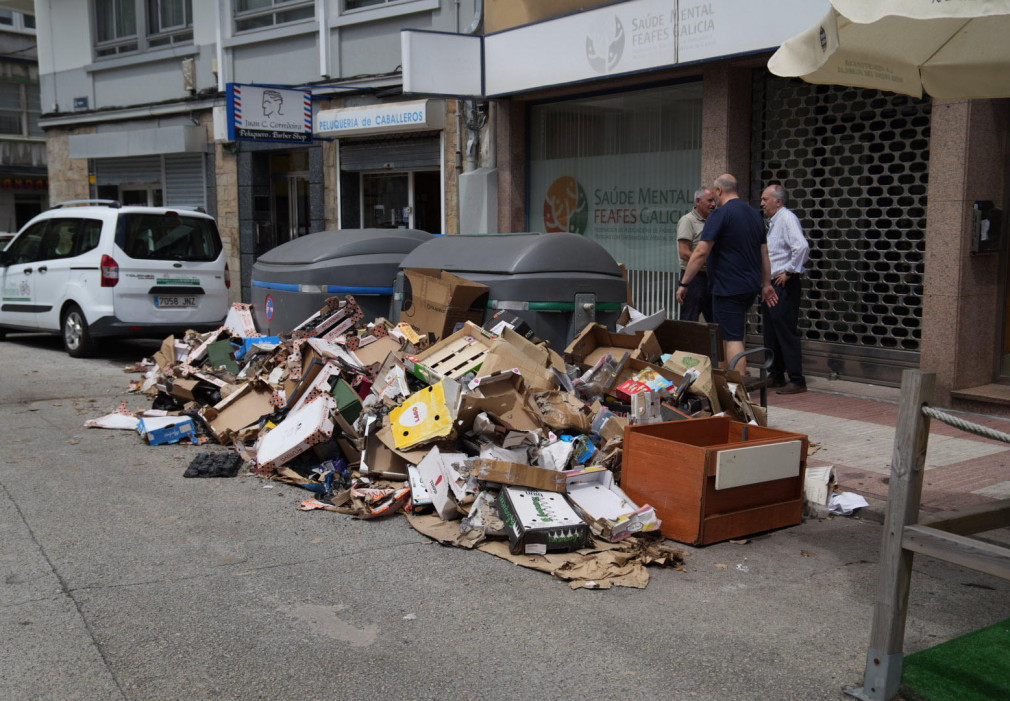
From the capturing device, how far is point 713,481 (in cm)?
516

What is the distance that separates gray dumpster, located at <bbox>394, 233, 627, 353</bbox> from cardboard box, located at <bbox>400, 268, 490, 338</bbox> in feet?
0.43

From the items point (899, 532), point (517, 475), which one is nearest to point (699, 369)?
point (517, 475)

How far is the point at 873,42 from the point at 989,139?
11.7 feet

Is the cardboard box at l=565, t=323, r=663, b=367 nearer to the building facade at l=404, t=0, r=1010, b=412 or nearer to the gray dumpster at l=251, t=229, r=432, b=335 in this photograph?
the gray dumpster at l=251, t=229, r=432, b=335

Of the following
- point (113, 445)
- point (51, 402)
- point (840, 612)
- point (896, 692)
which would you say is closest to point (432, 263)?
point (113, 445)

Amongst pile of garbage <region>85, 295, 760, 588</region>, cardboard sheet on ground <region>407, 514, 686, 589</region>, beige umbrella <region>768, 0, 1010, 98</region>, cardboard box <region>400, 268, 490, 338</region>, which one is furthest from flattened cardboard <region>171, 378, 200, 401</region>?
beige umbrella <region>768, 0, 1010, 98</region>

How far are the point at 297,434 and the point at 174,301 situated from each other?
597 cm

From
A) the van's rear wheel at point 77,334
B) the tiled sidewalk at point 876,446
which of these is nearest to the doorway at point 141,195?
the van's rear wheel at point 77,334

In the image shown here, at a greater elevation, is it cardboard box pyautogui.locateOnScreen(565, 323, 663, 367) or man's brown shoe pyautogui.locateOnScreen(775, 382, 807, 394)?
cardboard box pyautogui.locateOnScreen(565, 323, 663, 367)

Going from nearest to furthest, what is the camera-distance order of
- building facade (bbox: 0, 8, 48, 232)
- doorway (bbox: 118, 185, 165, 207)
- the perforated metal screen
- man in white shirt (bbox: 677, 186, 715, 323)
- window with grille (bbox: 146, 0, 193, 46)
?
the perforated metal screen, man in white shirt (bbox: 677, 186, 715, 323), window with grille (bbox: 146, 0, 193, 46), doorway (bbox: 118, 185, 165, 207), building facade (bbox: 0, 8, 48, 232)

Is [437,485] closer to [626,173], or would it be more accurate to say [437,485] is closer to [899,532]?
[899,532]

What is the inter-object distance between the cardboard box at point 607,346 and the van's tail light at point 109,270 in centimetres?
633

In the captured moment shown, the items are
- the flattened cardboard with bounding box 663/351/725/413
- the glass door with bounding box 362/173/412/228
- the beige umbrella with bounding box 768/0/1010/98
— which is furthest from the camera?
the glass door with bounding box 362/173/412/228

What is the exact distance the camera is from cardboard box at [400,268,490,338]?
791 cm
